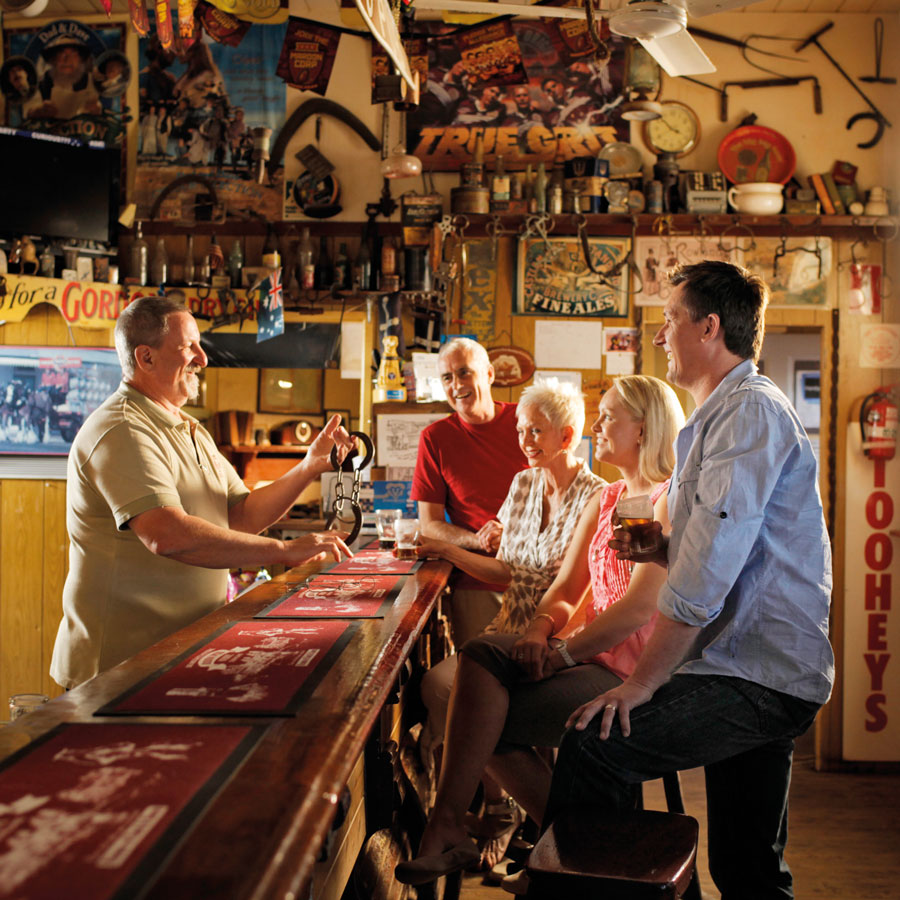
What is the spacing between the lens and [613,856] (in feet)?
5.50

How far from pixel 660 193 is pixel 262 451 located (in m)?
3.21

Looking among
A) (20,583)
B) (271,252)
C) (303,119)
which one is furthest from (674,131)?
(20,583)

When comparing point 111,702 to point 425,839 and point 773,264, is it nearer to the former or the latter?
point 425,839

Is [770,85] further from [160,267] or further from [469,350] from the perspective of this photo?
[160,267]

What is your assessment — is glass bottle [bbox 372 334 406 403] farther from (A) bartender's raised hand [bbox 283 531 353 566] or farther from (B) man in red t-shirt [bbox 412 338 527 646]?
(A) bartender's raised hand [bbox 283 531 353 566]

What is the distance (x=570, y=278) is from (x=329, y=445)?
2.57m

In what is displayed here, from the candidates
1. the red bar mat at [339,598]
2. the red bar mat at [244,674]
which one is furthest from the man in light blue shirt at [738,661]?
the red bar mat at [339,598]

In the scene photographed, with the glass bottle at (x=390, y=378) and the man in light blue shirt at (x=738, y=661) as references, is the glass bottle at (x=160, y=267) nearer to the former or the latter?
the glass bottle at (x=390, y=378)

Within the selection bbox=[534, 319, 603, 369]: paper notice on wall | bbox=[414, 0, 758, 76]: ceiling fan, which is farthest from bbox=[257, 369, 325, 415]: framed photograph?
bbox=[414, 0, 758, 76]: ceiling fan

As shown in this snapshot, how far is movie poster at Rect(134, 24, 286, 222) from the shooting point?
5.50 metres

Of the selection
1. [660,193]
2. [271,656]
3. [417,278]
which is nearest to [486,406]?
[417,278]

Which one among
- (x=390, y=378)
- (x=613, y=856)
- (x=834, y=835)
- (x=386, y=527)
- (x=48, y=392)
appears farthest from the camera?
(x=48, y=392)

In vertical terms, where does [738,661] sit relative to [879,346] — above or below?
below

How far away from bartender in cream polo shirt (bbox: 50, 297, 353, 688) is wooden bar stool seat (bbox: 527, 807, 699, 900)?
114 cm
